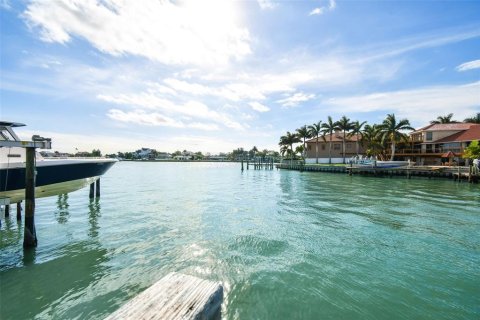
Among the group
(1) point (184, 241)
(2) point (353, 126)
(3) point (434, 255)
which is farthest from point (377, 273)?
(2) point (353, 126)

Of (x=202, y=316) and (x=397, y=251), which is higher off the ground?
(x=202, y=316)

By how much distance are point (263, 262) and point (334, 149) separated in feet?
231

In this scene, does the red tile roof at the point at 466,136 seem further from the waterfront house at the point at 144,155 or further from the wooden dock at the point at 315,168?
the waterfront house at the point at 144,155

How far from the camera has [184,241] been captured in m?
9.97

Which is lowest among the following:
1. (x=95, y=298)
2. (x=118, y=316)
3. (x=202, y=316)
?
(x=95, y=298)

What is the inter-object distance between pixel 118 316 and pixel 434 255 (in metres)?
10.3

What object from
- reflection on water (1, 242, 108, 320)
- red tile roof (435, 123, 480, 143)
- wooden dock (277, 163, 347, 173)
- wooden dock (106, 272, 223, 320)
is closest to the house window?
red tile roof (435, 123, 480, 143)

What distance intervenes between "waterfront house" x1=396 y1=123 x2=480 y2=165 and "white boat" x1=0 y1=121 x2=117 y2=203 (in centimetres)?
5712

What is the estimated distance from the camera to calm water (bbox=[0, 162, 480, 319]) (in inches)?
226

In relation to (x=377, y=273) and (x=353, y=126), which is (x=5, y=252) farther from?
(x=353, y=126)

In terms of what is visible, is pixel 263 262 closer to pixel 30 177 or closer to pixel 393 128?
pixel 30 177

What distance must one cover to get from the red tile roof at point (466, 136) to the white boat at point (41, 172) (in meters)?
59.0

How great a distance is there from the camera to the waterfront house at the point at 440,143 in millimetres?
47906

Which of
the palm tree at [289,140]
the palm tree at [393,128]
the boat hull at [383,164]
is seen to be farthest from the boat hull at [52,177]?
the palm tree at [289,140]
